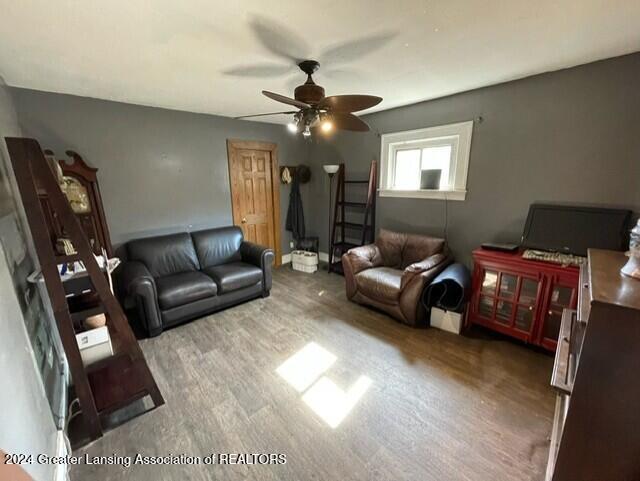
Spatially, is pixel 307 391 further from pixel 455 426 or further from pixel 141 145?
pixel 141 145

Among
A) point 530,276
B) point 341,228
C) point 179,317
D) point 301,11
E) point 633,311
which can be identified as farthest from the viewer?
point 341,228

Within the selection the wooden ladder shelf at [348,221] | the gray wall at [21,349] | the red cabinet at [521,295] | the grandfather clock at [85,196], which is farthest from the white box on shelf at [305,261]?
the gray wall at [21,349]

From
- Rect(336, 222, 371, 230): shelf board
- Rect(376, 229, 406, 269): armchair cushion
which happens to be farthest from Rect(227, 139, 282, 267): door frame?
Rect(376, 229, 406, 269): armchair cushion

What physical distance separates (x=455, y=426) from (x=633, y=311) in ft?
3.85

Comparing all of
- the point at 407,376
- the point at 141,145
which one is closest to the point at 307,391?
the point at 407,376

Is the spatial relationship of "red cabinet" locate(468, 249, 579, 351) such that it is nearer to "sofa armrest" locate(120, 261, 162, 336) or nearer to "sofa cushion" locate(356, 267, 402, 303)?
"sofa cushion" locate(356, 267, 402, 303)

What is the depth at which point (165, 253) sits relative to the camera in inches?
123

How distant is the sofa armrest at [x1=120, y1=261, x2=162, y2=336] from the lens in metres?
2.45

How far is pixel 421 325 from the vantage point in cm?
273

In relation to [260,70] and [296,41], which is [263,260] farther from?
[296,41]

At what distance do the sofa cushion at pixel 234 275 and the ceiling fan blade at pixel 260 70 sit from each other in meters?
2.00

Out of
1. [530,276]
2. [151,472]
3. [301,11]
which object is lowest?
[151,472]

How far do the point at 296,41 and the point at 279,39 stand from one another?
0.11m

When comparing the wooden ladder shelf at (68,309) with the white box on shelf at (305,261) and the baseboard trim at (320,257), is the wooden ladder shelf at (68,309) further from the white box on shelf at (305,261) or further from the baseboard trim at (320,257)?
the baseboard trim at (320,257)
